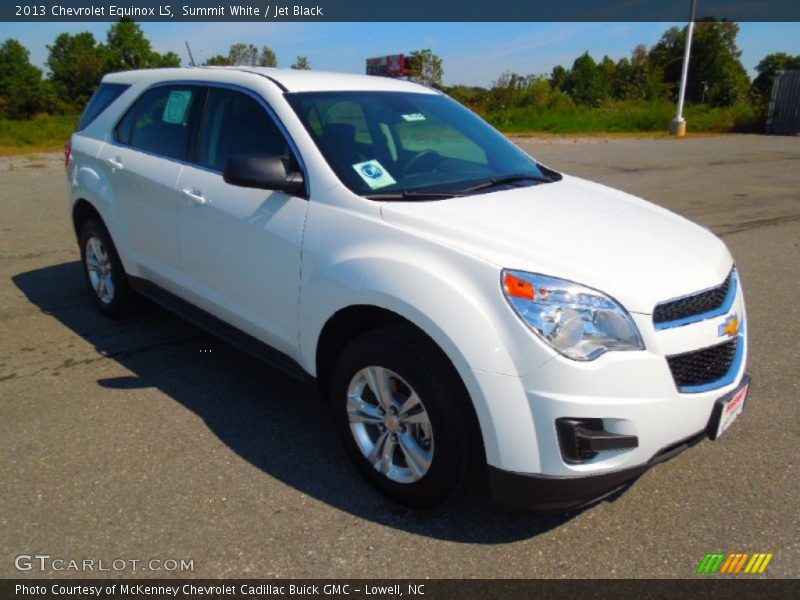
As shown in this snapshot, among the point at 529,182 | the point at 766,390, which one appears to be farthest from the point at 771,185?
the point at 529,182

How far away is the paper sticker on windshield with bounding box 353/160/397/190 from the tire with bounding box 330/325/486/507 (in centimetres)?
76

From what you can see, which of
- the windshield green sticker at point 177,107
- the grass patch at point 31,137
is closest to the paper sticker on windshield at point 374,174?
the windshield green sticker at point 177,107

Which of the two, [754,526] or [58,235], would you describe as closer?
[754,526]

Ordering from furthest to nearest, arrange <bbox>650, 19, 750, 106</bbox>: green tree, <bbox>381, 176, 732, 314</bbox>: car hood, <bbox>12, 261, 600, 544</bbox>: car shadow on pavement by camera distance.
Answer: <bbox>650, 19, 750, 106</bbox>: green tree, <bbox>12, 261, 600, 544</bbox>: car shadow on pavement, <bbox>381, 176, 732, 314</bbox>: car hood

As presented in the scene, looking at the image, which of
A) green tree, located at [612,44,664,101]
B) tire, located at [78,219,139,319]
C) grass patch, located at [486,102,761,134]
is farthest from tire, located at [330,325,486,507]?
green tree, located at [612,44,664,101]

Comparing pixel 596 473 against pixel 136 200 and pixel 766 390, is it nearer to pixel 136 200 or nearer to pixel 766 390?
pixel 766 390

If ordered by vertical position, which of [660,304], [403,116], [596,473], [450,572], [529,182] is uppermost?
[403,116]

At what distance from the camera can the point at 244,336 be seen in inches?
139

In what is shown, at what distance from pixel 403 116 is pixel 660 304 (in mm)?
1954

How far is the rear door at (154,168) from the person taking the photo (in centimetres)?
393

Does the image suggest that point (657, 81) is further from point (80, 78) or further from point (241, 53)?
point (80, 78)

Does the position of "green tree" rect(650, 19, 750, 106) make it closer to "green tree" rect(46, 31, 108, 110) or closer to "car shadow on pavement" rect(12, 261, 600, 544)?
"green tree" rect(46, 31, 108, 110)

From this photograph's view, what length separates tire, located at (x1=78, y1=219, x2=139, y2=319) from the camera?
15.5 feet

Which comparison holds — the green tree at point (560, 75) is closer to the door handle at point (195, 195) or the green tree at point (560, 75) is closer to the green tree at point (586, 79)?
the green tree at point (586, 79)
